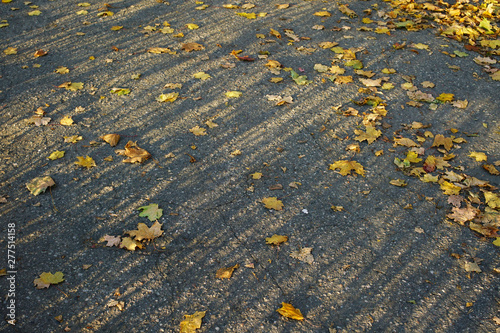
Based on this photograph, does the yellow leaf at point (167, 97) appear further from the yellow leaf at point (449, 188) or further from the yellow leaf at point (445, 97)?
the yellow leaf at point (445, 97)

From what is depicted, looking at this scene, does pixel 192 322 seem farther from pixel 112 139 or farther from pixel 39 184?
pixel 112 139

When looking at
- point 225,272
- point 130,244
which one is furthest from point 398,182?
point 130,244

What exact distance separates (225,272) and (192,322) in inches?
17.4

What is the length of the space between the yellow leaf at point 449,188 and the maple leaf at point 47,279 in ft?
10.8

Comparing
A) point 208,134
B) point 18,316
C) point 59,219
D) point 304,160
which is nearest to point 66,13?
point 208,134

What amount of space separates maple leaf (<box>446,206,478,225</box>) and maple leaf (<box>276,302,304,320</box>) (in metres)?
1.66

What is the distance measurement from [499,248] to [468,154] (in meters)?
1.18

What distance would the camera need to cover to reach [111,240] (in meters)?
3.07

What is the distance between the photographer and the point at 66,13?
6371 millimetres

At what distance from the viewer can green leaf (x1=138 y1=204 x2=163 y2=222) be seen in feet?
10.7

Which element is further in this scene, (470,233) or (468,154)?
(468,154)

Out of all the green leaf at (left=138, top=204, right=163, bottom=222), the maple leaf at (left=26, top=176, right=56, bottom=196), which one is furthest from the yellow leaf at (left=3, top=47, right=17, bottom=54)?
the green leaf at (left=138, top=204, right=163, bottom=222)

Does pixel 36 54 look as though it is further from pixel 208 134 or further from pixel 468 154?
pixel 468 154

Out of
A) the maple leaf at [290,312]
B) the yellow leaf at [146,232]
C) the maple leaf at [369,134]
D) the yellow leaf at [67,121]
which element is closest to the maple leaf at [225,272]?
the maple leaf at [290,312]
